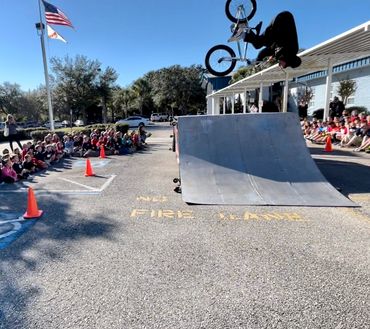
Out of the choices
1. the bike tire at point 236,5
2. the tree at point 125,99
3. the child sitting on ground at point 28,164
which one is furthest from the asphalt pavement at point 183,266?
the tree at point 125,99

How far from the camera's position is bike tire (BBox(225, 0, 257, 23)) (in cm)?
702

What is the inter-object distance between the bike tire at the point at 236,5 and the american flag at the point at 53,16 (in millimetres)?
12213

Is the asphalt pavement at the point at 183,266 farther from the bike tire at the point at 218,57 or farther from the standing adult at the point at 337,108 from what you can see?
the standing adult at the point at 337,108

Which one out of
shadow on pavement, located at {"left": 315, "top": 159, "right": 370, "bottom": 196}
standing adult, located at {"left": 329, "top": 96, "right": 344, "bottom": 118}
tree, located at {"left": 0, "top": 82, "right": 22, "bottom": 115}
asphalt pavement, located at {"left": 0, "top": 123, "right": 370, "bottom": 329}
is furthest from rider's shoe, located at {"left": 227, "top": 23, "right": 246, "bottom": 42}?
tree, located at {"left": 0, "top": 82, "right": 22, "bottom": 115}

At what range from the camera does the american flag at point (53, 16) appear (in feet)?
50.3

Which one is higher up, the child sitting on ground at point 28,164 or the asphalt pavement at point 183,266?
the child sitting on ground at point 28,164

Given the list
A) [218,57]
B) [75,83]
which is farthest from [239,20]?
[75,83]

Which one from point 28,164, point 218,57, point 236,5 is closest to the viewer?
point 236,5

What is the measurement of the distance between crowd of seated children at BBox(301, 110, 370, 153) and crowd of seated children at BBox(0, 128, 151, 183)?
8741 millimetres

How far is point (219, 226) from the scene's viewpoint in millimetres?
4332

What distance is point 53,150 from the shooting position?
10.6 metres

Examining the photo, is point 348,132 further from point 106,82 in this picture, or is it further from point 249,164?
point 106,82

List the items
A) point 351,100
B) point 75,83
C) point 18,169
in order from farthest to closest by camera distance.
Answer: point 75,83
point 351,100
point 18,169

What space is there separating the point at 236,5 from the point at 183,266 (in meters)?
6.68
